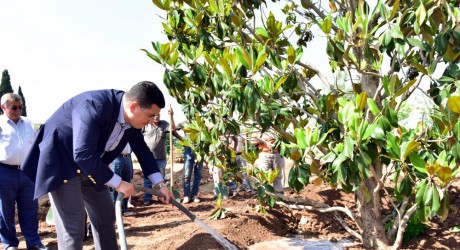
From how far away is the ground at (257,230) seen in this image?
430cm

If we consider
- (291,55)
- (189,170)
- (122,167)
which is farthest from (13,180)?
(291,55)

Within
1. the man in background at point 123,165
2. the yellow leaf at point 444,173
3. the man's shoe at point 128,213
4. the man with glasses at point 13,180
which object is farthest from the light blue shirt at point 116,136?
the man's shoe at point 128,213

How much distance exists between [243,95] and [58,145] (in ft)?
4.75

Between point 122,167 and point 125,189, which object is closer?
point 125,189

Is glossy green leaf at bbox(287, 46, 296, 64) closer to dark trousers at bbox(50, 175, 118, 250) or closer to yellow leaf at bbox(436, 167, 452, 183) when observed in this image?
yellow leaf at bbox(436, 167, 452, 183)

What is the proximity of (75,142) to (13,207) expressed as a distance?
2.61 metres

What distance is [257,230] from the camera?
15.9ft

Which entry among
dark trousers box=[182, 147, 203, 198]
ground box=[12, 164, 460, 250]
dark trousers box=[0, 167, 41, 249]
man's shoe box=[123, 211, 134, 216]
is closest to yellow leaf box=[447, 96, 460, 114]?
ground box=[12, 164, 460, 250]

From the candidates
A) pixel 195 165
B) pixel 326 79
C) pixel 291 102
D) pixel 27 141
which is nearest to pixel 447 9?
pixel 326 79

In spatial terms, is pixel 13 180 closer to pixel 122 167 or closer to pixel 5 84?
pixel 122 167

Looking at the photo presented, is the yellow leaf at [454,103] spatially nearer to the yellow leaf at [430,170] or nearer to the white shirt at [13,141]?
the yellow leaf at [430,170]

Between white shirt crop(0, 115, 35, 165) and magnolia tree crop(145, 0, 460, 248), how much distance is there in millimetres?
2006

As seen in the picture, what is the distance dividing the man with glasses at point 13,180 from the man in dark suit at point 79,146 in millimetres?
1811

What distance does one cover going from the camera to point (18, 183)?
455 cm
